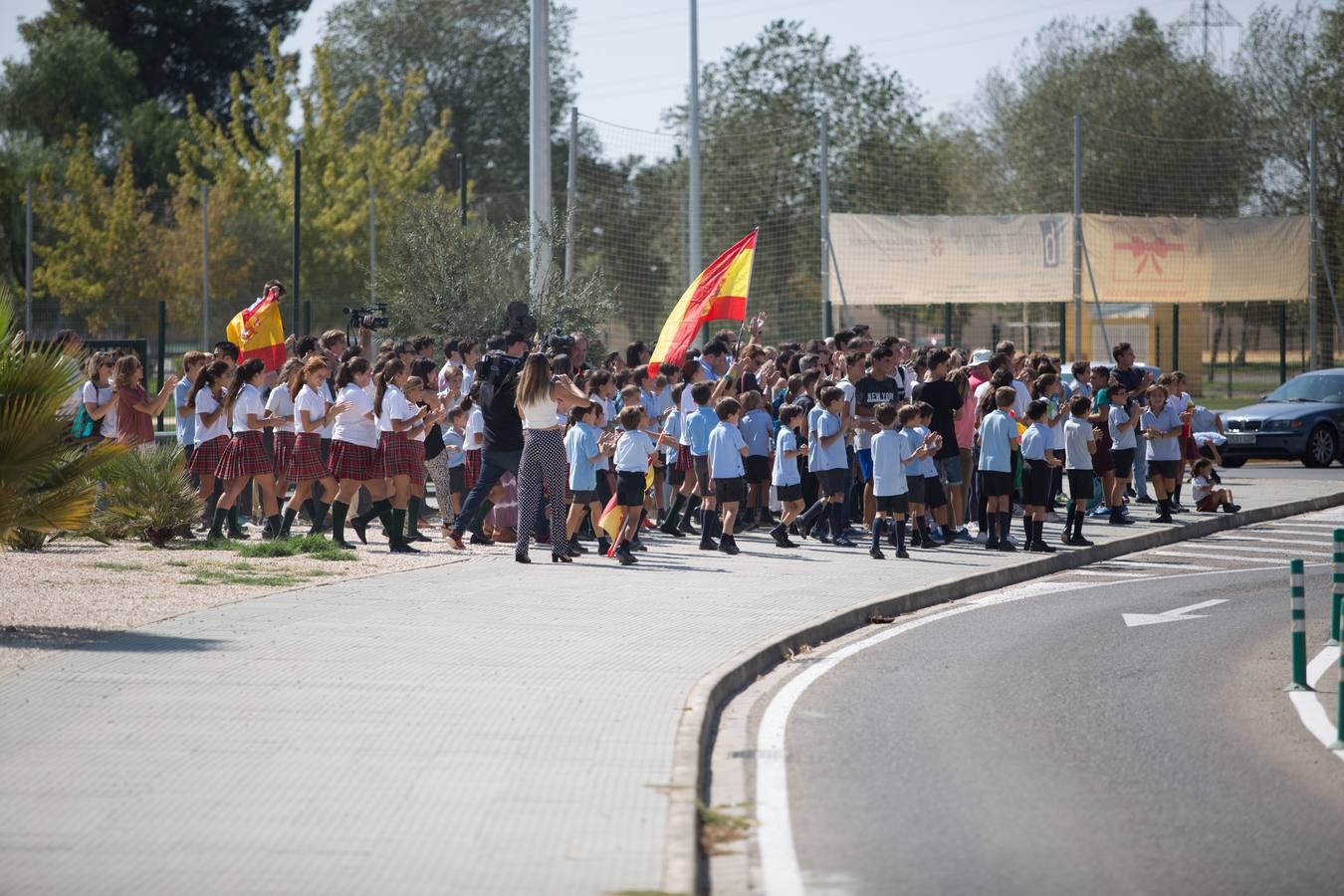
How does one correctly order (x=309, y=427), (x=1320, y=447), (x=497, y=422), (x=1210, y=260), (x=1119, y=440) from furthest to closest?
(x=1210, y=260) < (x=1320, y=447) < (x=1119, y=440) < (x=497, y=422) < (x=309, y=427)

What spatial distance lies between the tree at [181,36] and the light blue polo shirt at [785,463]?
54.3m

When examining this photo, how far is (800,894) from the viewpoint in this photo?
5.84m

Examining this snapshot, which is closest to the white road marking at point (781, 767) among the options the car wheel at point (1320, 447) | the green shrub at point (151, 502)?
the green shrub at point (151, 502)

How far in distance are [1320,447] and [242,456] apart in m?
18.2

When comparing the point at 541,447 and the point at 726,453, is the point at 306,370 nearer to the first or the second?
the point at 541,447

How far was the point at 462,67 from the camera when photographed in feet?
242

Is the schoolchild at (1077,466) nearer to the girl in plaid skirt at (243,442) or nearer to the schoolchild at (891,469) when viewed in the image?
the schoolchild at (891,469)

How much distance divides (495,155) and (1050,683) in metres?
67.3

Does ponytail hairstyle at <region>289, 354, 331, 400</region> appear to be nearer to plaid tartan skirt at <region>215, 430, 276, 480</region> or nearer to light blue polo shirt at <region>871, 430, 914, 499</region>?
plaid tartan skirt at <region>215, 430, 276, 480</region>

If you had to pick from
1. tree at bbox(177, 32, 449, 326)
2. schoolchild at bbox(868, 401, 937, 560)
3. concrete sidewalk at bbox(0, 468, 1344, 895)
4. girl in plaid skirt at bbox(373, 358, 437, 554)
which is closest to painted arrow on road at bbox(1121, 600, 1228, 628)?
concrete sidewalk at bbox(0, 468, 1344, 895)

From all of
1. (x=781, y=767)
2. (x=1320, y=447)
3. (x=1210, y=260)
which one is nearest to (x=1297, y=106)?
(x=1210, y=260)

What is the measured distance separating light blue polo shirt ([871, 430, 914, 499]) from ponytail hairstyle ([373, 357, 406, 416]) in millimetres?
4327

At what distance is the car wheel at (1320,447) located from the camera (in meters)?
26.8

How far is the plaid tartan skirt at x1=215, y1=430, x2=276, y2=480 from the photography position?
15320 millimetres
